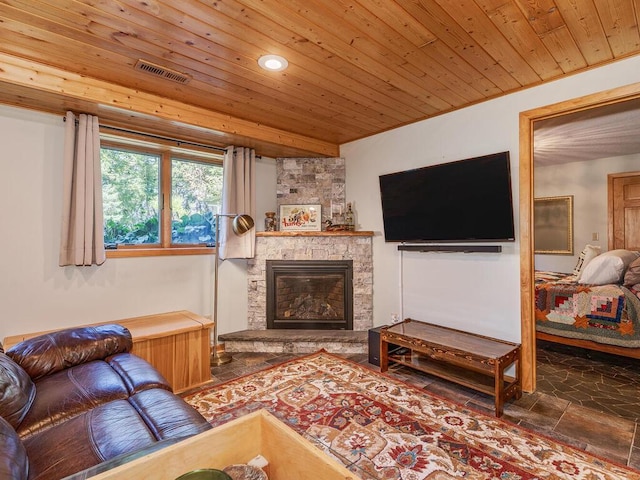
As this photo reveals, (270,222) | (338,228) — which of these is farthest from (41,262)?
(338,228)

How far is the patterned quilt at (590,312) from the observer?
3146 mm

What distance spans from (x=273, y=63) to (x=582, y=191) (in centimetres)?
537

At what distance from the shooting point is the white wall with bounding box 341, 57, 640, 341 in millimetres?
2643

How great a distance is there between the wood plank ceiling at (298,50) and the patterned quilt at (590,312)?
220 cm

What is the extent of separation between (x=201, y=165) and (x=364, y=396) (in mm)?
2882

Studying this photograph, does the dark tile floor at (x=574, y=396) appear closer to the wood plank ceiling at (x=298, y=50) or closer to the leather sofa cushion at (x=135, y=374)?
the leather sofa cushion at (x=135, y=374)

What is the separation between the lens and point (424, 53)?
2145 mm

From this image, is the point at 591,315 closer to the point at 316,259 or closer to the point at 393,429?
the point at 393,429

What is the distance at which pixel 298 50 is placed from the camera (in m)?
2.08

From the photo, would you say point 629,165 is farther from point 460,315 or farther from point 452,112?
point 460,315

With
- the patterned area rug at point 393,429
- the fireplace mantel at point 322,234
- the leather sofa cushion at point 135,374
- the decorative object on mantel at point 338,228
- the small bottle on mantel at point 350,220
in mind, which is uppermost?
the small bottle on mantel at point 350,220

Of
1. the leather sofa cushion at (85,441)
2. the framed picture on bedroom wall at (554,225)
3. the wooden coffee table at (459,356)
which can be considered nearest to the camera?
the leather sofa cushion at (85,441)

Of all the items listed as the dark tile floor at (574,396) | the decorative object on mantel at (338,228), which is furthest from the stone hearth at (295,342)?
the decorative object on mantel at (338,228)

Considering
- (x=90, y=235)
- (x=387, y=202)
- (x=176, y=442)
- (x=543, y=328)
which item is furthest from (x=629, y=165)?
(x=90, y=235)
